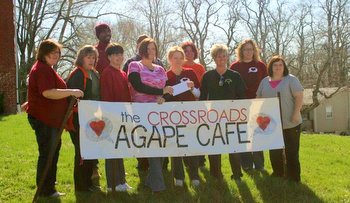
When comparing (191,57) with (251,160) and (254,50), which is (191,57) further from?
(251,160)

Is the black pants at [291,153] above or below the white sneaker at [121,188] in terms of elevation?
above

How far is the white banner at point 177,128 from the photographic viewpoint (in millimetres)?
5789

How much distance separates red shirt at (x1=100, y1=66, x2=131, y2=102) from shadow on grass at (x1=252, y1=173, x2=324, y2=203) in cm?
249

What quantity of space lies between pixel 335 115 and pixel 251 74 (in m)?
37.7

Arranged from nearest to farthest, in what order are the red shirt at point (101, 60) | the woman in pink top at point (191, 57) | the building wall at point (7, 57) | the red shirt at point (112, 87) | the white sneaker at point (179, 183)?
the red shirt at point (112, 87), the white sneaker at point (179, 183), the red shirt at point (101, 60), the woman in pink top at point (191, 57), the building wall at point (7, 57)

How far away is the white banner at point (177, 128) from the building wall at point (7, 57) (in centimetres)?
A: 1825

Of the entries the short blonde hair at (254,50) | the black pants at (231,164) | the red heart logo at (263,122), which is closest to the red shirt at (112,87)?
the black pants at (231,164)

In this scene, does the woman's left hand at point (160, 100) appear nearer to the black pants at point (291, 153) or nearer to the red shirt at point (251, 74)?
the red shirt at point (251, 74)

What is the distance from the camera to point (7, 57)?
2277cm

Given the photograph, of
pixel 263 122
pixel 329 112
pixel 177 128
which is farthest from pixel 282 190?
pixel 329 112

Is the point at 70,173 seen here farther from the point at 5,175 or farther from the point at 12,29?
the point at 12,29

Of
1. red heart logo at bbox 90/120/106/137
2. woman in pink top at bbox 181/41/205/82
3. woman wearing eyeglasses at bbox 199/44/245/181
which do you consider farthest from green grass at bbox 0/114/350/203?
woman in pink top at bbox 181/41/205/82

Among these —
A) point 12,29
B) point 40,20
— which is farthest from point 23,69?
point 12,29

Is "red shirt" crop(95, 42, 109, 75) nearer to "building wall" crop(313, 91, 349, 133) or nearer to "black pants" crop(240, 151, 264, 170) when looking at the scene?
"black pants" crop(240, 151, 264, 170)
